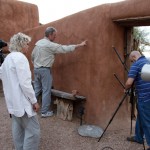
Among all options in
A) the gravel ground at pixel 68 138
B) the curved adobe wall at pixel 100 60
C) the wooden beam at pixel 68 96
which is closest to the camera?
the gravel ground at pixel 68 138

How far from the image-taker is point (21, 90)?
3.29 meters

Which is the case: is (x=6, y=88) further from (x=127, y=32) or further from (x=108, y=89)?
(x=127, y=32)

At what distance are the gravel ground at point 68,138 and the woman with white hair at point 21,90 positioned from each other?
987mm

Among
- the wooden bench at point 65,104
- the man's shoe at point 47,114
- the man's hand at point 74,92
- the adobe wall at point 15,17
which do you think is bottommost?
the man's shoe at point 47,114

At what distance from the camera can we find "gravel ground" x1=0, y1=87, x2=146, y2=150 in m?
4.36

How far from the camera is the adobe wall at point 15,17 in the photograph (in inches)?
369

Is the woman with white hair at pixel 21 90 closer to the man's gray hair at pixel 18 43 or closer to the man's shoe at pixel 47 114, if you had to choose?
the man's gray hair at pixel 18 43

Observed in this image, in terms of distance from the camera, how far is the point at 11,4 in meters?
9.55

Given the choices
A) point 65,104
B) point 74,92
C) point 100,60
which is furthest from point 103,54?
point 65,104

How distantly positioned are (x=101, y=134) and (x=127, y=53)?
5.07 feet

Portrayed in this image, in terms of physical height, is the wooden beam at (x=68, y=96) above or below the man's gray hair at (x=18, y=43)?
below

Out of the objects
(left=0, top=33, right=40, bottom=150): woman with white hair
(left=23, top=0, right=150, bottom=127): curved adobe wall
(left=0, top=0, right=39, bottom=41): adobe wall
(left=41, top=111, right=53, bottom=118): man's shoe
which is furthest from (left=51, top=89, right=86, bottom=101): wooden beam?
(left=0, top=0, right=39, bottom=41): adobe wall

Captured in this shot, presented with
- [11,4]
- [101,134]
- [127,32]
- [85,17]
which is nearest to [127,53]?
[127,32]

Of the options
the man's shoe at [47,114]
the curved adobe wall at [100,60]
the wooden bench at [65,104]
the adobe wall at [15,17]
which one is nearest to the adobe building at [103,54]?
the curved adobe wall at [100,60]
